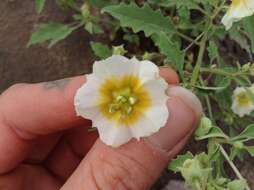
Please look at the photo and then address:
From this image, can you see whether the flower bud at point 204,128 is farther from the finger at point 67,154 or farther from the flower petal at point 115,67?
the finger at point 67,154

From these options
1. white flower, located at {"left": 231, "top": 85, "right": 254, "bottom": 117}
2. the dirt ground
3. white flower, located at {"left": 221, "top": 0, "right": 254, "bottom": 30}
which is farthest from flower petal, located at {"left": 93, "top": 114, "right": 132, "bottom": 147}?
the dirt ground

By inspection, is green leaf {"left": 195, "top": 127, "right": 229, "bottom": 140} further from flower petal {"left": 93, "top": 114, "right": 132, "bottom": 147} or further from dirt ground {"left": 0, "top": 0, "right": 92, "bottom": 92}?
dirt ground {"left": 0, "top": 0, "right": 92, "bottom": 92}

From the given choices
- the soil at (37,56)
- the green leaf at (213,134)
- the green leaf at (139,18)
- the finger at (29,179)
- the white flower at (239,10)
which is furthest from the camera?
the soil at (37,56)

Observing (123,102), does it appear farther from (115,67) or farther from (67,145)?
(67,145)

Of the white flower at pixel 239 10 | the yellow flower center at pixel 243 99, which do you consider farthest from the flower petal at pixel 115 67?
the yellow flower center at pixel 243 99

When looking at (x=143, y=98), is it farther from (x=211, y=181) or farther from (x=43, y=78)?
(x=43, y=78)

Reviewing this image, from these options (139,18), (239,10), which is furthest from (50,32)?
(239,10)
